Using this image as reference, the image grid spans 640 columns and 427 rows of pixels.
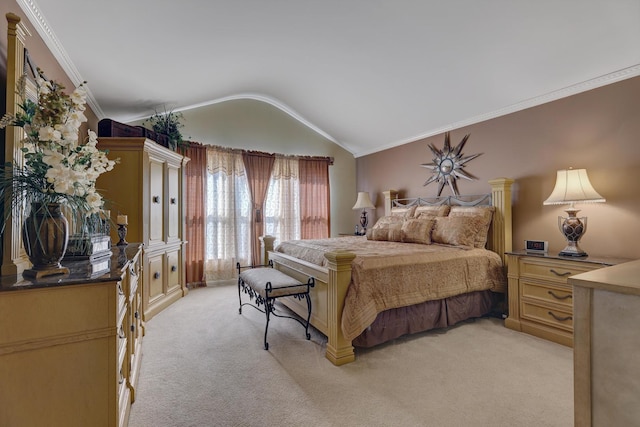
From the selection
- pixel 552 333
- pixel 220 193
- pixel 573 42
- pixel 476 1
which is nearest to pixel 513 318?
pixel 552 333

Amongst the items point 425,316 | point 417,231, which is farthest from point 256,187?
point 425,316

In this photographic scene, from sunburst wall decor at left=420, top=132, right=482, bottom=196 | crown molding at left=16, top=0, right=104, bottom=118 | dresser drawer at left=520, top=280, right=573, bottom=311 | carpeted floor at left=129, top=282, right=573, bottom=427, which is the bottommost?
carpeted floor at left=129, top=282, right=573, bottom=427

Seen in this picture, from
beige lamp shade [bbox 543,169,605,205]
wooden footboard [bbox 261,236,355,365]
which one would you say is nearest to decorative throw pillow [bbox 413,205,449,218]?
beige lamp shade [bbox 543,169,605,205]

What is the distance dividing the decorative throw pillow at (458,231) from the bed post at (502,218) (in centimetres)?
27

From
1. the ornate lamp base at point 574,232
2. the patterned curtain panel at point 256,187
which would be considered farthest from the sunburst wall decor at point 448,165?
the patterned curtain panel at point 256,187

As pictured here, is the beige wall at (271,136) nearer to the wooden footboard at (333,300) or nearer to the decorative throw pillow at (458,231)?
the decorative throw pillow at (458,231)

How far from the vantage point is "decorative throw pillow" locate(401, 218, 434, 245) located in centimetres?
357

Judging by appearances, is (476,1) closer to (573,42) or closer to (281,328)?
(573,42)

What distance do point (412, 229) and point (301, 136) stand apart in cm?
301

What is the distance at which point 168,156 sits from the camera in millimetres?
3762

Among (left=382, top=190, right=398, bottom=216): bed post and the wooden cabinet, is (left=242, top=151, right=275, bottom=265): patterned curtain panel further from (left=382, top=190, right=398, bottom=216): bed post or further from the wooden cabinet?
(left=382, top=190, right=398, bottom=216): bed post

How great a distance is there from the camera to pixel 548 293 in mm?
2742

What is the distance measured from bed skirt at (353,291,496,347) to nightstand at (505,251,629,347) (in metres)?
0.30

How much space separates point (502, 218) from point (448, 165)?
45.2 inches
